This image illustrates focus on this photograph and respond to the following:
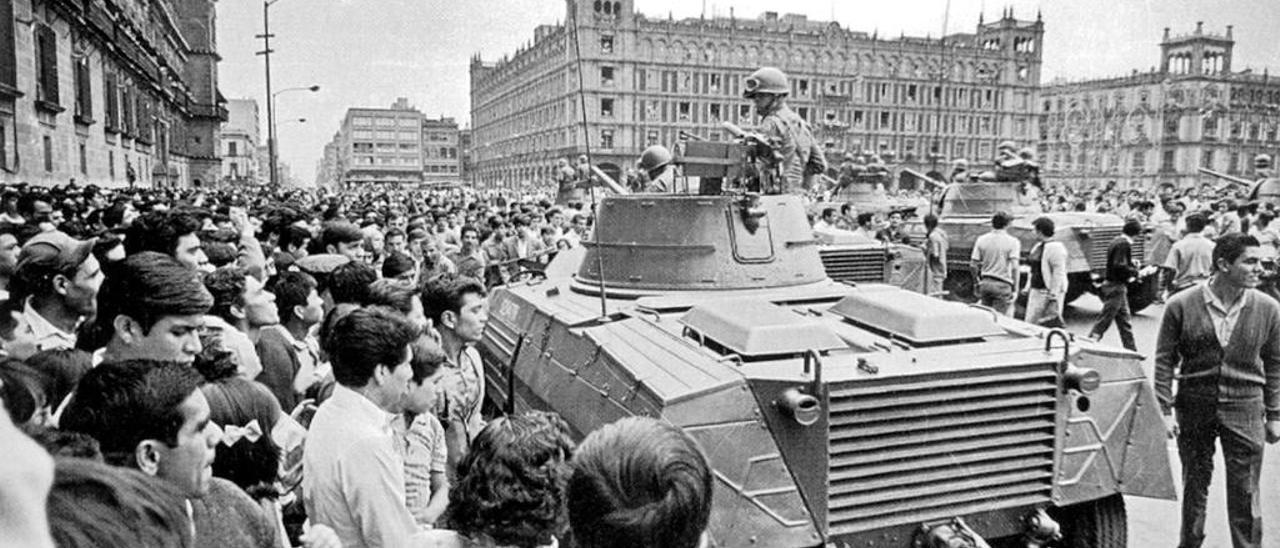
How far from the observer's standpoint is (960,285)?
53.4ft

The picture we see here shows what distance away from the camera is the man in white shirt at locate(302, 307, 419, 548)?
10.6 feet

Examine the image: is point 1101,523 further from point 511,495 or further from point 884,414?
point 511,495

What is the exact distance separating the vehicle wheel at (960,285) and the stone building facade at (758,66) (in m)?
51.2

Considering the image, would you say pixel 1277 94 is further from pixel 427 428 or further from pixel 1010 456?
pixel 427 428

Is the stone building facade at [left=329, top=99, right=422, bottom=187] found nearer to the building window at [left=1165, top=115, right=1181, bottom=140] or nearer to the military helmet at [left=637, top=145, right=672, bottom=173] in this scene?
the building window at [left=1165, top=115, right=1181, bottom=140]

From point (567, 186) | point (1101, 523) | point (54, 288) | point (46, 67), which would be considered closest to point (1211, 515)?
point (1101, 523)

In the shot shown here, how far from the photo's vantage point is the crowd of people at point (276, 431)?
166 cm

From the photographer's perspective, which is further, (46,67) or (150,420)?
(46,67)

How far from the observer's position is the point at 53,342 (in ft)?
14.7

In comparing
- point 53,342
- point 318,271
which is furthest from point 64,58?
point 53,342

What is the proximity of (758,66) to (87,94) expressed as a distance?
5572 cm

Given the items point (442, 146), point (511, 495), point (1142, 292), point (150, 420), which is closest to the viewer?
point (150, 420)

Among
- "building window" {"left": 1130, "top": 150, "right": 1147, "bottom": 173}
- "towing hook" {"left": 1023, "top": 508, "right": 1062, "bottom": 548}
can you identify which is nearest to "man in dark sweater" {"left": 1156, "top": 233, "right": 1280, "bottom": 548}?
"towing hook" {"left": 1023, "top": 508, "right": 1062, "bottom": 548}

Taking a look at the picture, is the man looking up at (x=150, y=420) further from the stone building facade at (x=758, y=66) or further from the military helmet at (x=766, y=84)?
the stone building facade at (x=758, y=66)
